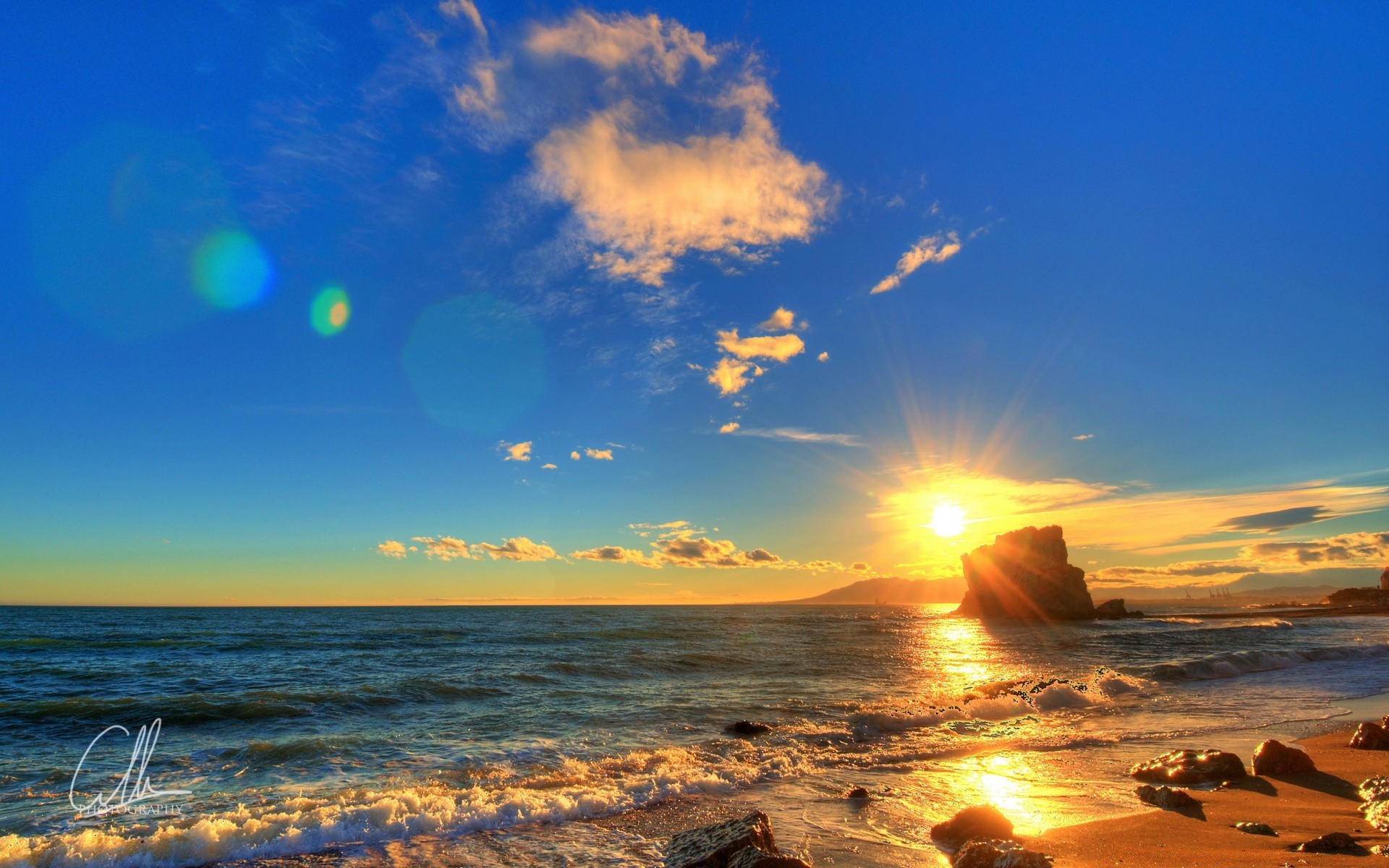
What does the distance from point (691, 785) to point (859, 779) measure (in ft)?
11.9

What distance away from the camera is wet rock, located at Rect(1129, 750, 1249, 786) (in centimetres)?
1134

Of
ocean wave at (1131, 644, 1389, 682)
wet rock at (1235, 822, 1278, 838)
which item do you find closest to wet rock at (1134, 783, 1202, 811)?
wet rock at (1235, 822, 1278, 838)

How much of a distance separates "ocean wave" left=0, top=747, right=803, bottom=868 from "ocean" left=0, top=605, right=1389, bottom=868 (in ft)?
0.13

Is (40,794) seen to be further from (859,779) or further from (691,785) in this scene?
(859,779)

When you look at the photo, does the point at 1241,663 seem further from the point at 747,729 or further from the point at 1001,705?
the point at 747,729

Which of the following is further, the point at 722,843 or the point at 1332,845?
the point at 722,843

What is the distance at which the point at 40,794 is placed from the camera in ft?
37.7

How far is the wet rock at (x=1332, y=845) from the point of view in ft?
23.9

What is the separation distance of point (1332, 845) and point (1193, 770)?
4.73m

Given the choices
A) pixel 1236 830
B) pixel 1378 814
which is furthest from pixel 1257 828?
pixel 1378 814

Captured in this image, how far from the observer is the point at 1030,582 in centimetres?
9731

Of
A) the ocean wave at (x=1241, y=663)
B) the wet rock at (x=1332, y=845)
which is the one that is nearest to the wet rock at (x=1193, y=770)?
the wet rock at (x=1332, y=845)

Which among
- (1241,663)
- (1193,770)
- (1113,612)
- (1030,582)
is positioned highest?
(1193,770)

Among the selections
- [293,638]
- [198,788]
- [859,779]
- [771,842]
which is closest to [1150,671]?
[859,779]
